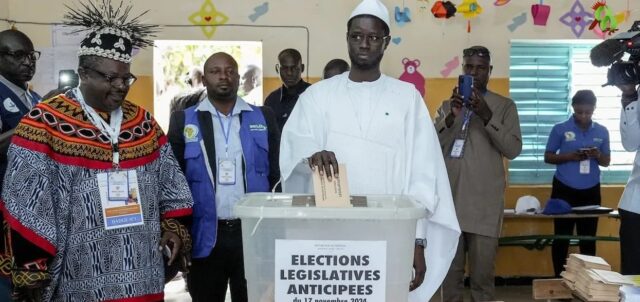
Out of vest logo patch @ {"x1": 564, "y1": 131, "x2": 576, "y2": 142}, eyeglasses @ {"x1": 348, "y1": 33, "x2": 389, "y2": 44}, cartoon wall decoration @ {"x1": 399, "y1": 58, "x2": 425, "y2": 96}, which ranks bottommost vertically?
vest logo patch @ {"x1": 564, "y1": 131, "x2": 576, "y2": 142}

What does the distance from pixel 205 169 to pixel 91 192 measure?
2.85ft

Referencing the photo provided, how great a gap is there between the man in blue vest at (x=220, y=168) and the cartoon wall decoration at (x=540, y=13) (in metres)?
3.47

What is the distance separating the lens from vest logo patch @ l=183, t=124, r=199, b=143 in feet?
10.3

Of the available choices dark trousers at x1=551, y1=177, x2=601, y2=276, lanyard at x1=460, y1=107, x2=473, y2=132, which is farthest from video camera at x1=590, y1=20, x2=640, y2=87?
dark trousers at x1=551, y1=177, x2=601, y2=276

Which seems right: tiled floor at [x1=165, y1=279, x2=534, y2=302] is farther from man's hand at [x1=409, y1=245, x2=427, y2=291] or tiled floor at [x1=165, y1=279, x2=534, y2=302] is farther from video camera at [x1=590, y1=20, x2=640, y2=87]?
man's hand at [x1=409, y1=245, x2=427, y2=291]

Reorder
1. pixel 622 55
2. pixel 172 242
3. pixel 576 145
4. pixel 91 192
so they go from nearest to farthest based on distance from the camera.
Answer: pixel 91 192, pixel 172 242, pixel 622 55, pixel 576 145

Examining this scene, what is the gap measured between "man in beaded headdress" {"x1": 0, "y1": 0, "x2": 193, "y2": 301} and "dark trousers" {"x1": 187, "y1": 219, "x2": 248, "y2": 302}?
0.61m

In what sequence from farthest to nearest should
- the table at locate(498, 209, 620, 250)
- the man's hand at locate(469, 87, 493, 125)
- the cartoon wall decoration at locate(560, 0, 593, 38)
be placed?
1. the cartoon wall decoration at locate(560, 0, 593, 38)
2. the table at locate(498, 209, 620, 250)
3. the man's hand at locate(469, 87, 493, 125)

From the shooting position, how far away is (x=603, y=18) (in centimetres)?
577

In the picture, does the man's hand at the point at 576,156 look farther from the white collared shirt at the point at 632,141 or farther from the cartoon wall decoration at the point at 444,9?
the white collared shirt at the point at 632,141

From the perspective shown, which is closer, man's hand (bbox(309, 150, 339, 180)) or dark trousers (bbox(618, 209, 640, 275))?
man's hand (bbox(309, 150, 339, 180))

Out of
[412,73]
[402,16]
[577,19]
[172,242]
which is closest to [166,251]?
[172,242]

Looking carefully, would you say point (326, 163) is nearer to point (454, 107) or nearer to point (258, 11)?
point (454, 107)

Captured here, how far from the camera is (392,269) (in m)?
1.91
